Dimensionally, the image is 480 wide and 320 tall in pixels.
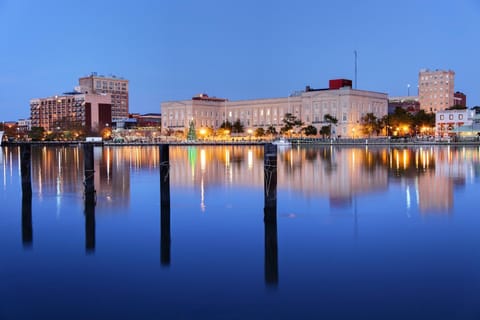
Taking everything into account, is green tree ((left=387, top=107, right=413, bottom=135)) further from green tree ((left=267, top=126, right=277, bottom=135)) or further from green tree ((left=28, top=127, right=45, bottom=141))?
green tree ((left=28, top=127, right=45, bottom=141))

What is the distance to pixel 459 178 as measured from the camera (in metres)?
34.0

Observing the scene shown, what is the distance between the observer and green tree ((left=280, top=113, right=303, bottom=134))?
433 feet

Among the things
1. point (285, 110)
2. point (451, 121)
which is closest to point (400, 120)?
point (451, 121)

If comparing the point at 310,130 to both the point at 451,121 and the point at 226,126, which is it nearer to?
the point at 226,126

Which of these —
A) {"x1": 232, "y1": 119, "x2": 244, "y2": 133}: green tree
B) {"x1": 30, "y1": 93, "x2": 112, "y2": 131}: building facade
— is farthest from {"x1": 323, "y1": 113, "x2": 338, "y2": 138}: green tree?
{"x1": 30, "y1": 93, "x2": 112, "y2": 131}: building facade

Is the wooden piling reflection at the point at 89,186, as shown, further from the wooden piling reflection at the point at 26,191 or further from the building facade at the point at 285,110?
the building facade at the point at 285,110

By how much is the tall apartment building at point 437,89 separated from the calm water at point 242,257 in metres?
178

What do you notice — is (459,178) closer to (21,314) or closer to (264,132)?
(21,314)

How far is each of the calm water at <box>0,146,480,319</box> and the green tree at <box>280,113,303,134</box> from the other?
104944 mm

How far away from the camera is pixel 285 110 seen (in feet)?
474

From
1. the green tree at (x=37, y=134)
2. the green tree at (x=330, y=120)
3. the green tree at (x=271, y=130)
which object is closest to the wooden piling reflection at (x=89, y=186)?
the green tree at (x=330, y=120)

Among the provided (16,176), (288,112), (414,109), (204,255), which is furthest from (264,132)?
(204,255)

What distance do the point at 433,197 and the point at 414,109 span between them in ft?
541

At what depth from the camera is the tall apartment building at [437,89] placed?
192125mm
